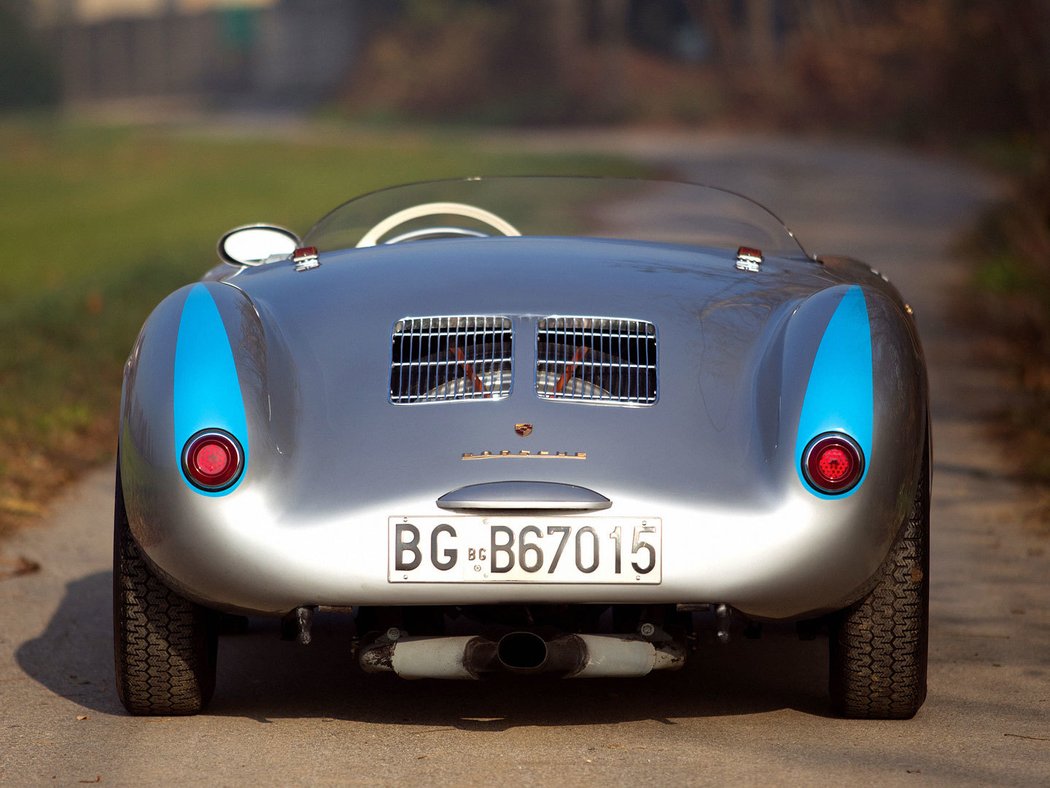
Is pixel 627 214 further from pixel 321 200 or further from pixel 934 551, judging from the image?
pixel 321 200

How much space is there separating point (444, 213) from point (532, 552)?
1882 millimetres

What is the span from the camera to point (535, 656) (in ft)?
12.3

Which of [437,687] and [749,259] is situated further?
[749,259]

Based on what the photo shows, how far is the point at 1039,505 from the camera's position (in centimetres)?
664

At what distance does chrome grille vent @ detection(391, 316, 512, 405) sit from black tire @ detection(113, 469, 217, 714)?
667 mm

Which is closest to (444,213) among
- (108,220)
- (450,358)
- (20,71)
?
(450,358)

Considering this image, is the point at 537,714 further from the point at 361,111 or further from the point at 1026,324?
the point at 361,111

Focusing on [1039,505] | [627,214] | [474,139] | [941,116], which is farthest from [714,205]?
[474,139]

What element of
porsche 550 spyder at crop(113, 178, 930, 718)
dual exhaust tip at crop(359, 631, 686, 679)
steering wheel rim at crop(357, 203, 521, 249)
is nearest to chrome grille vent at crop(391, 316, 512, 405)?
porsche 550 spyder at crop(113, 178, 930, 718)

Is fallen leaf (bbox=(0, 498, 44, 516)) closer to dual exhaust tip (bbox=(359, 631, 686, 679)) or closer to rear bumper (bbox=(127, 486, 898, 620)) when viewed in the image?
rear bumper (bbox=(127, 486, 898, 620))

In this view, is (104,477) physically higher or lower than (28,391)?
lower

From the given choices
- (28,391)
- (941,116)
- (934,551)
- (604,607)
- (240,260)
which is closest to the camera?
(604,607)

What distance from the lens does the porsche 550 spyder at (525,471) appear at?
353 centimetres

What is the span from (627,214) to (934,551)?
1.66 m
